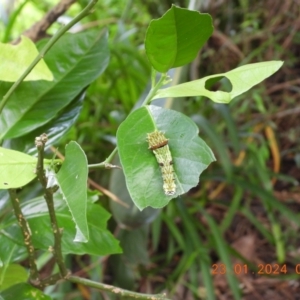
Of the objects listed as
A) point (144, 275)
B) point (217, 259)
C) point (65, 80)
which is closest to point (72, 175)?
point (65, 80)

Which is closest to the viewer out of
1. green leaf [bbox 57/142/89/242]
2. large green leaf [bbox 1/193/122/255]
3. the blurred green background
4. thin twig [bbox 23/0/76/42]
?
green leaf [bbox 57/142/89/242]

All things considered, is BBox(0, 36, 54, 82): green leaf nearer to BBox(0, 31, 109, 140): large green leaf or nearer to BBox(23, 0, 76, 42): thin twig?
BBox(0, 31, 109, 140): large green leaf

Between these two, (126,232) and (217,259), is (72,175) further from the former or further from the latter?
(217,259)

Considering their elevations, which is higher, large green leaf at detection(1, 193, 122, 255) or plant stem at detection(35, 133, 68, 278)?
plant stem at detection(35, 133, 68, 278)

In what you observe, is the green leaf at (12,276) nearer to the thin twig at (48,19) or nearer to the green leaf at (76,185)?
the green leaf at (76,185)

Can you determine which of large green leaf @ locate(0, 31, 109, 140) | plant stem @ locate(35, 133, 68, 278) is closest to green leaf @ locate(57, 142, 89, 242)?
plant stem @ locate(35, 133, 68, 278)

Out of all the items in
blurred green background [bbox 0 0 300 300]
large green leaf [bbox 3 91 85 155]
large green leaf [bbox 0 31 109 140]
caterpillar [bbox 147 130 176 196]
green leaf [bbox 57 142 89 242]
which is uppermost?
green leaf [bbox 57 142 89 242]

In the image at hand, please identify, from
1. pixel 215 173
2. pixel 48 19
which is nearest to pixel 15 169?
pixel 48 19
